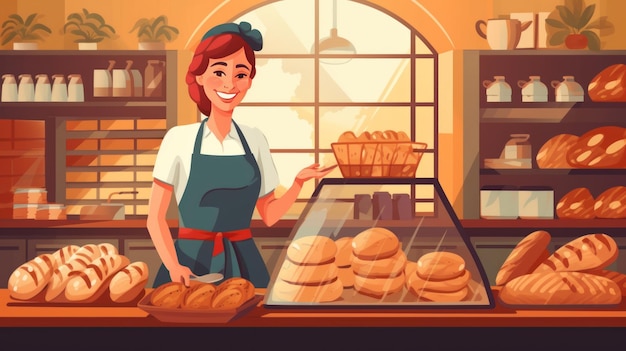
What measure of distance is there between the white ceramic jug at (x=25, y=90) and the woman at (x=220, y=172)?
3.13m

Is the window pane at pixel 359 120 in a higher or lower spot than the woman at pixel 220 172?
higher

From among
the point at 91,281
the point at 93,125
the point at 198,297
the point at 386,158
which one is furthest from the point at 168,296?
the point at 93,125

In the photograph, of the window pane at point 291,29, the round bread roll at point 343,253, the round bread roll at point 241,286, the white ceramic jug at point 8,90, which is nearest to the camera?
the round bread roll at point 241,286

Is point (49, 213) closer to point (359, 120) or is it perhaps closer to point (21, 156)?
point (21, 156)

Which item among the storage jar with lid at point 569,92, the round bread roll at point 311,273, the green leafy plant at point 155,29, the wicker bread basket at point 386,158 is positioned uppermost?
the green leafy plant at point 155,29

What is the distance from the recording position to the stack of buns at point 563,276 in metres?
2.46

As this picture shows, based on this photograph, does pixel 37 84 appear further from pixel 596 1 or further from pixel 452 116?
pixel 596 1

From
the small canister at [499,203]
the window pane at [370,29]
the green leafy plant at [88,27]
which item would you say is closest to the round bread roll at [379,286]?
the small canister at [499,203]

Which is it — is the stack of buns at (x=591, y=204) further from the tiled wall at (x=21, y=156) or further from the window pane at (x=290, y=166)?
the tiled wall at (x=21, y=156)

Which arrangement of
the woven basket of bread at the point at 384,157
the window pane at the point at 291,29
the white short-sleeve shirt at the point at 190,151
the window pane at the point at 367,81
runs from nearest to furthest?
1. the woven basket of bread at the point at 384,157
2. the white short-sleeve shirt at the point at 190,151
3. the window pane at the point at 291,29
4. the window pane at the point at 367,81

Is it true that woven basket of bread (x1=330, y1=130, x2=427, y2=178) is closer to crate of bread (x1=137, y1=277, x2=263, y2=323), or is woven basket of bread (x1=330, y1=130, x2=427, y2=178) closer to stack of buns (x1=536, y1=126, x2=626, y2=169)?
crate of bread (x1=137, y1=277, x2=263, y2=323)

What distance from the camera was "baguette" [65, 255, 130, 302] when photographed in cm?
251

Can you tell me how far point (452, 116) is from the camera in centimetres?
648

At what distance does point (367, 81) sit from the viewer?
283 inches
